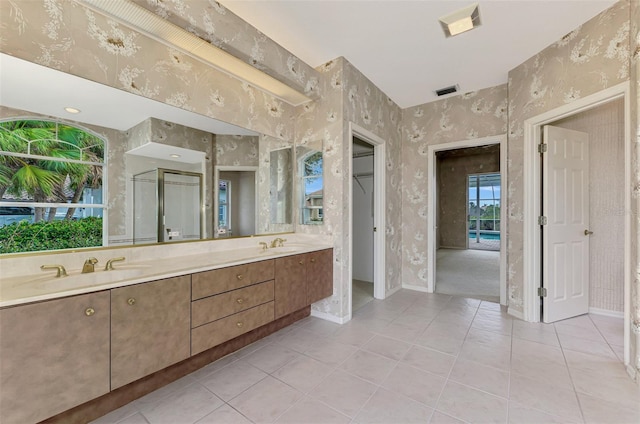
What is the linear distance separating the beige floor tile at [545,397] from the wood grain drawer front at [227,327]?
5.68 ft

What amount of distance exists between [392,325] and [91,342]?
7.74 ft

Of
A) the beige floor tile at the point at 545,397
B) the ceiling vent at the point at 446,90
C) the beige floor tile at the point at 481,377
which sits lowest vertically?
the beige floor tile at the point at 481,377

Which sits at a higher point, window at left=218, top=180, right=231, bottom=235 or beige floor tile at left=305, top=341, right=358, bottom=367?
window at left=218, top=180, right=231, bottom=235

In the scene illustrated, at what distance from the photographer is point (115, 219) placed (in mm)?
1735

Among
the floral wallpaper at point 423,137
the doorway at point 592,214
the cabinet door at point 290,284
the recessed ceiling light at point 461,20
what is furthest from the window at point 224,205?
the doorway at point 592,214

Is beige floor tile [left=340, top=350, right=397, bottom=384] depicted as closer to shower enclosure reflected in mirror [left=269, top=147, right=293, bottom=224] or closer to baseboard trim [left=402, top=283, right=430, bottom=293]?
shower enclosure reflected in mirror [left=269, top=147, right=293, bottom=224]

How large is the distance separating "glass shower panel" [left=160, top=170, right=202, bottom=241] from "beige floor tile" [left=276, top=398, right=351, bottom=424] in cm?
145

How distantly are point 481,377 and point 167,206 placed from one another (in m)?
2.58

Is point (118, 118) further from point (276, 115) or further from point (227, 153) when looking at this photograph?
point (276, 115)

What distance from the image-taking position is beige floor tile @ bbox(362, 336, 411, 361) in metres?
2.09

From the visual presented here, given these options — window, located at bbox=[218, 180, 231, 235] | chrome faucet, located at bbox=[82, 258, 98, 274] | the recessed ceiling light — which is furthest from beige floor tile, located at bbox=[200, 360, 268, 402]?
the recessed ceiling light

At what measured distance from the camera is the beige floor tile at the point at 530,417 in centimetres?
140

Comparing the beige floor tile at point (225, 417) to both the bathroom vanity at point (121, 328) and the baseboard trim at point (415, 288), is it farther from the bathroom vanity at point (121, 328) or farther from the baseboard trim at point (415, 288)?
the baseboard trim at point (415, 288)

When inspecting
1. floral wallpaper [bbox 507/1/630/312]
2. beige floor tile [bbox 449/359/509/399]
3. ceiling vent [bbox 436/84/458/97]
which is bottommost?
beige floor tile [bbox 449/359/509/399]
